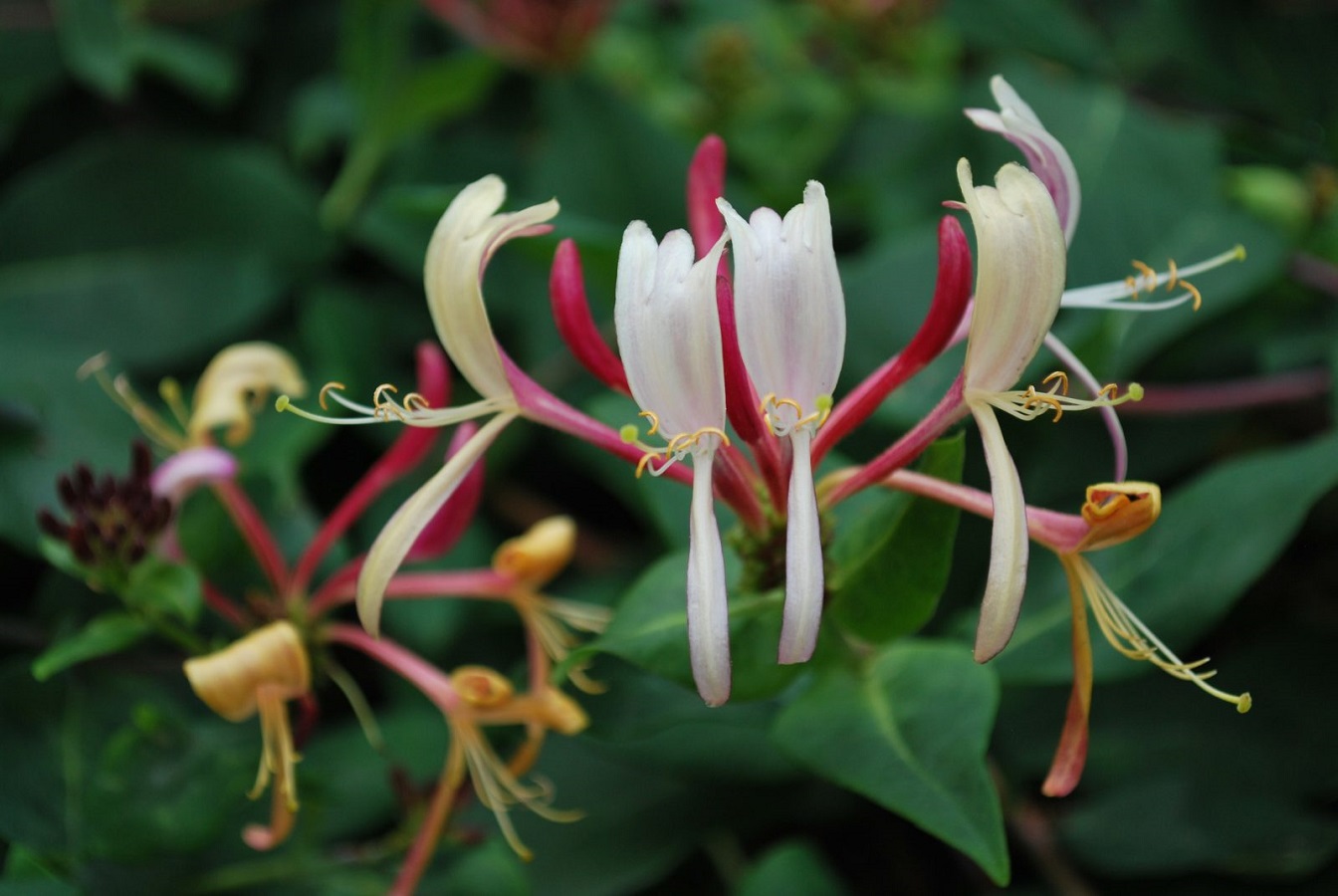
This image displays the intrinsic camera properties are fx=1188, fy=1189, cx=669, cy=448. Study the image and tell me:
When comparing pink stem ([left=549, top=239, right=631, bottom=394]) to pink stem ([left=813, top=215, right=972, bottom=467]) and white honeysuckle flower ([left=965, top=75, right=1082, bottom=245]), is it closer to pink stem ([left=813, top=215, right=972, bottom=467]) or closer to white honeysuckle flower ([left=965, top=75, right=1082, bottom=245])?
pink stem ([left=813, top=215, right=972, bottom=467])

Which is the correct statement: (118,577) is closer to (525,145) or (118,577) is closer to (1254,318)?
(525,145)

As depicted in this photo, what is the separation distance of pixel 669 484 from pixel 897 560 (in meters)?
Answer: 0.26

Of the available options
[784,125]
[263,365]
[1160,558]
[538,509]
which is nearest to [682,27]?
[784,125]

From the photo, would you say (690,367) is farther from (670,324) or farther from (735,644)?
(735,644)

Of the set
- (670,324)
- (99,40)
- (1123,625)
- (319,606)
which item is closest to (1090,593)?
(1123,625)

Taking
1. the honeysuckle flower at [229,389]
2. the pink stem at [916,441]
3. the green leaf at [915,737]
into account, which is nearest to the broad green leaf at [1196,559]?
the green leaf at [915,737]

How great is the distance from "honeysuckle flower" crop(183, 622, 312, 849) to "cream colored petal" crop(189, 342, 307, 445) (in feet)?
0.66

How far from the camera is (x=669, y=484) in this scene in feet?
2.78

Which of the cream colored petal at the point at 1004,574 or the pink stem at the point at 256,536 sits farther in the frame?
the pink stem at the point at 256,536

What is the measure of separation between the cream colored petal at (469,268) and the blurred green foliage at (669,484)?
18 centimetres

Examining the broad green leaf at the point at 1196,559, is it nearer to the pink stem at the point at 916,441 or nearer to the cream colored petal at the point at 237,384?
the pink stem at the point at 916,441

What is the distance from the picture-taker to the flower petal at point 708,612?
1.59 feet

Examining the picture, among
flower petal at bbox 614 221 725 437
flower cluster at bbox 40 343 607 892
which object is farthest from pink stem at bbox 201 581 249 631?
flower petal at bbox 614 221 725 437

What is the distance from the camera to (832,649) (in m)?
0.69
